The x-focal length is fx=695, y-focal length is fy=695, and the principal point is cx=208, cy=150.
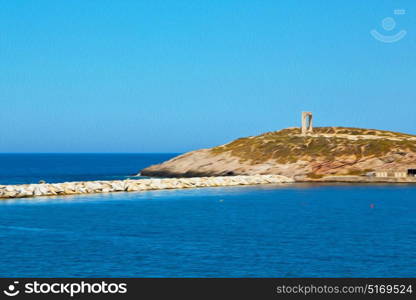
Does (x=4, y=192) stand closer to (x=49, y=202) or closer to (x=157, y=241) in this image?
(x=49, y=202)

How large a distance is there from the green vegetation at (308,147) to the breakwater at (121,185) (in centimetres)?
1209

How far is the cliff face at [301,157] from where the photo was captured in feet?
512

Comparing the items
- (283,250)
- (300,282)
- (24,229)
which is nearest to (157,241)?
(283,250)

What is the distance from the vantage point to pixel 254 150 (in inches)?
6781

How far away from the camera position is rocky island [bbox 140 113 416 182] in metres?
154

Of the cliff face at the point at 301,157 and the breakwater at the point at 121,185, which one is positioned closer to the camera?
the breakwater at the point at 121,185

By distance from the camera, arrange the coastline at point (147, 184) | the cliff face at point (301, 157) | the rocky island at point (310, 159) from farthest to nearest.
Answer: the cliff face at point (301, 157) → the rocky island at point (310, 159) → the coastline at point (147, 184)

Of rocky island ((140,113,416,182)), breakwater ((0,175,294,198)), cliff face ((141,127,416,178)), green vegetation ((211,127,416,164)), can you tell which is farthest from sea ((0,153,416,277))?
green vegetation ((211,127,416,164))

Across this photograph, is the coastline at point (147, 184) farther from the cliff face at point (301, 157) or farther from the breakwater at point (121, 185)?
the cliff face at point (301, 157)

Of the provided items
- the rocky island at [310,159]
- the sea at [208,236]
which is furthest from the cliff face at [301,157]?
the sea at [208,236]

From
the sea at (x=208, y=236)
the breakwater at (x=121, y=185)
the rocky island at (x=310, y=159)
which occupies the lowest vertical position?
the sea at (x=208, y=236)

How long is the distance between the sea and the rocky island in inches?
1687

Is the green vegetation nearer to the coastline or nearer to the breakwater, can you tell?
the coastline

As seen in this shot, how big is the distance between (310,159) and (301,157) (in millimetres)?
2506
